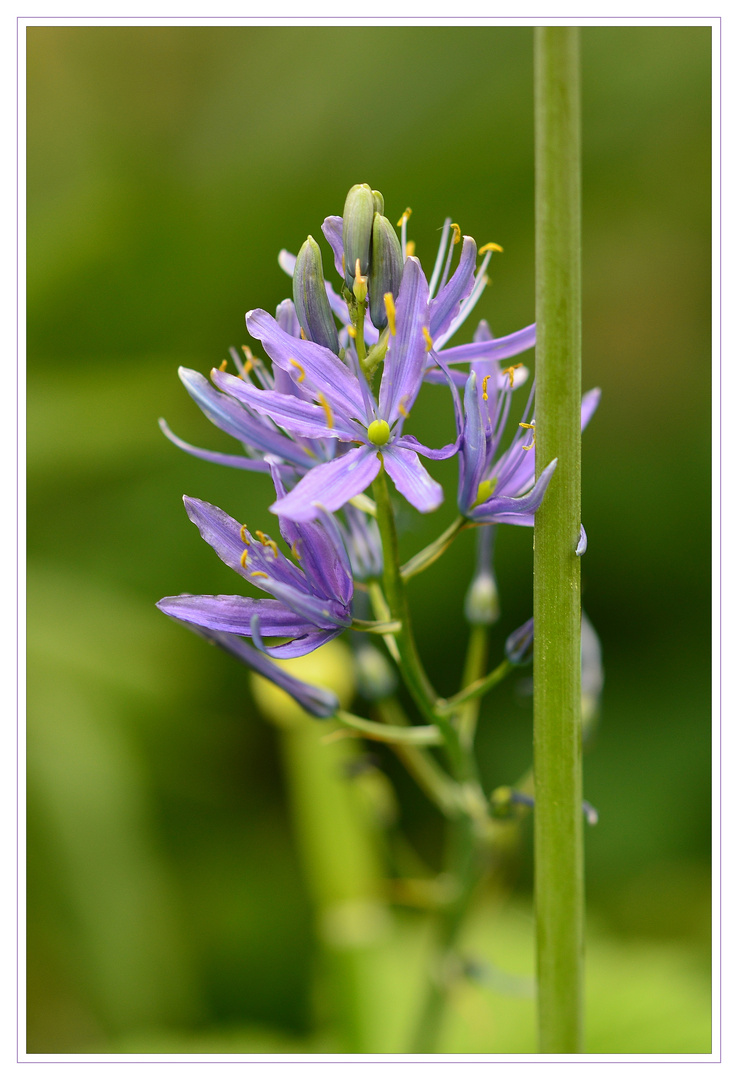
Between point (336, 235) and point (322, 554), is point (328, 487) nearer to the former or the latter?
point (322, 554)

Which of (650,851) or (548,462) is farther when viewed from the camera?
(650,851)

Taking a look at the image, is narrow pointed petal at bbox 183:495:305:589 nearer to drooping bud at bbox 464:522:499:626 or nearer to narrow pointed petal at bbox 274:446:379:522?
narrow pointed petal at bbox 274:446:379:522

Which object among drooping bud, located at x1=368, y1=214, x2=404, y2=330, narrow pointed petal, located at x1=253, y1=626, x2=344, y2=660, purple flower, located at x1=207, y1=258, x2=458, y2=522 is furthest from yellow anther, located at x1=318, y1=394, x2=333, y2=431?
narrow pointed petal, located at x1=253, y1=626, x2=344, y2=660

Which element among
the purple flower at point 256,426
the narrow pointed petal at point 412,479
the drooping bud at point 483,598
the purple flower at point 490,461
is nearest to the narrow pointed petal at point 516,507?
the purple flower at point 490,461

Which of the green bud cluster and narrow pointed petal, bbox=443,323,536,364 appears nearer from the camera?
the green bud cluster

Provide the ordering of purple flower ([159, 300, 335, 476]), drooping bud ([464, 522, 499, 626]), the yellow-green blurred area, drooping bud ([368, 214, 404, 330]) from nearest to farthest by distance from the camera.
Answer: drooping bud ([368, 214, 404, 330]) → purple flower ([159, 300, 335, 476]) → drooping bud ([464, 522, 499, 626]) → the yellow-green blurred area
